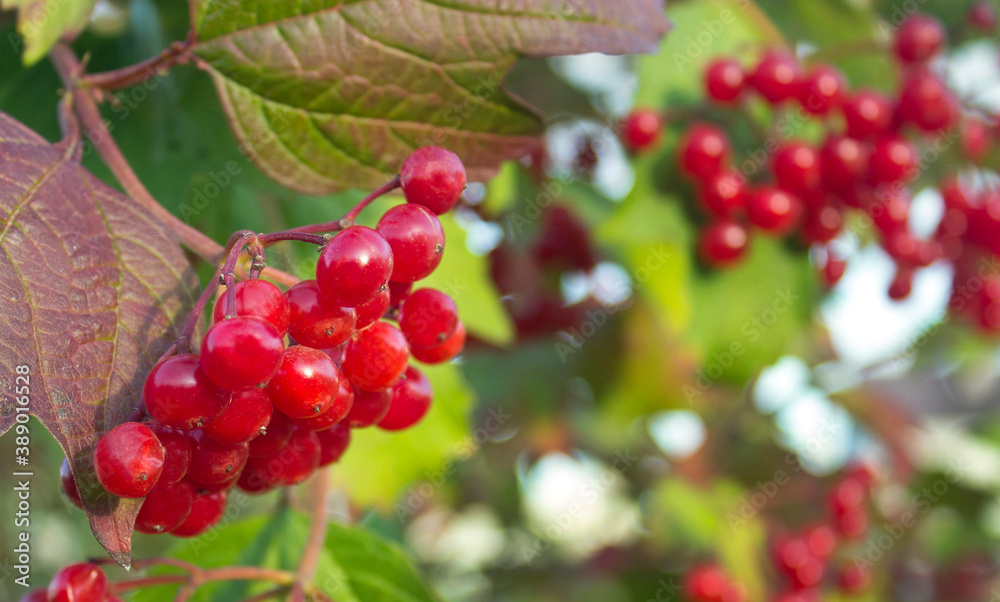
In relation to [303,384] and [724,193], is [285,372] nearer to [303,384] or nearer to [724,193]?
[303,384]

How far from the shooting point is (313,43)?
1.99 feet

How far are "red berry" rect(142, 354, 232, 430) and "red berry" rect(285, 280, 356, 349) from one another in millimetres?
54

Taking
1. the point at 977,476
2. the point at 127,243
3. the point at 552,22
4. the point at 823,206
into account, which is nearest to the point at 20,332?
the point at 127,243

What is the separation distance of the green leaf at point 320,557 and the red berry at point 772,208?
2.40ft

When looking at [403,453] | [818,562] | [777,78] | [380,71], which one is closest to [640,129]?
[777,78]

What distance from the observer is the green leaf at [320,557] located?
0.82 metres

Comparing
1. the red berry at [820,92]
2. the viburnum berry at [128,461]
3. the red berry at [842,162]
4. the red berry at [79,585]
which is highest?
the red berry at [820,92]

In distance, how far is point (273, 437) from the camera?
0.49m

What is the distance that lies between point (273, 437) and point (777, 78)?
1.00 metres

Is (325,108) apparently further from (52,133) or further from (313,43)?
(52,133)

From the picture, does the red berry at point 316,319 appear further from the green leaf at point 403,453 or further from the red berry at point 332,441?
the green leaf at point 403,453

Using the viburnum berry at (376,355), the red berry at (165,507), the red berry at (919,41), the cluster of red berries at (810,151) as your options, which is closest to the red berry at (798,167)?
the cluster of red berries at (810,151)

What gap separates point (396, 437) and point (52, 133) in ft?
2.13

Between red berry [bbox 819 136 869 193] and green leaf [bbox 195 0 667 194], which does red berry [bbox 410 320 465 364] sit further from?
red berry [bbox 819 136 869 193]
